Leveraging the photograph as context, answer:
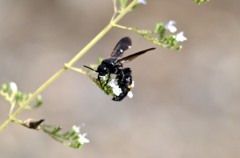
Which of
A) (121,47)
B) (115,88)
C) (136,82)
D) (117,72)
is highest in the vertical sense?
(136,82)

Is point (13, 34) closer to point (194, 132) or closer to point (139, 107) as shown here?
point (139, 107)

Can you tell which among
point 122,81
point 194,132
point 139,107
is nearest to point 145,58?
point 139,107

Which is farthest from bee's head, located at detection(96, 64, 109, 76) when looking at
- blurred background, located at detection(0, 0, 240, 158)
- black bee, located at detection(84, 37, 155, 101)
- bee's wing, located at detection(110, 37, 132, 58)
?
blurred background, located at detection(0, 0, 240, 158)

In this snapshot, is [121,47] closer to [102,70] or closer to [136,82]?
[102,70]

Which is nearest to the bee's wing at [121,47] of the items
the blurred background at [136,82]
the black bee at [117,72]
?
the black bee at [117,72]

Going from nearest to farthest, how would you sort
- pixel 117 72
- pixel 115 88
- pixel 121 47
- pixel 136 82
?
pixel 115 88
pixel 117 72
pixel 121 47
pixel 136 82

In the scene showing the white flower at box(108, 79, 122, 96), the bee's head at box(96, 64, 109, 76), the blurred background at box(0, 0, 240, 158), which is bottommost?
the white flower at box(108, 79, 122, 96)

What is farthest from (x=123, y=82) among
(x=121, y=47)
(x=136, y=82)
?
(x=136, y=82)

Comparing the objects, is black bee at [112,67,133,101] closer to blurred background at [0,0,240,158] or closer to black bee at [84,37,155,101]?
black bee at [84,37,155,101]
